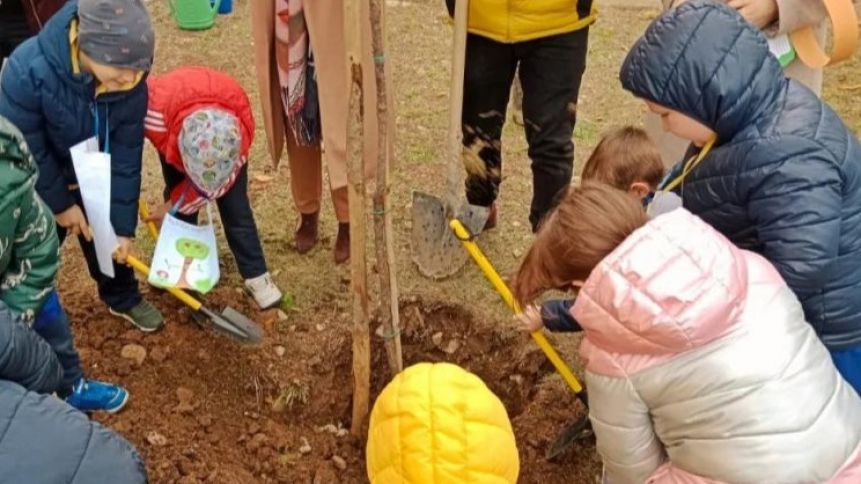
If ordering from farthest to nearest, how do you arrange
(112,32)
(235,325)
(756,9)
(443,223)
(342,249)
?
(342,249) → (443,223) → (235,325) → (756,9) → (112,32)

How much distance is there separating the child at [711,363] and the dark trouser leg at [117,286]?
6.19 ft

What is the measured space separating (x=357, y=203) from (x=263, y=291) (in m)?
1.22

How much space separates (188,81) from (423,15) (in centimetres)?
343

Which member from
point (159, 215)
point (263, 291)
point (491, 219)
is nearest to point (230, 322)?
point (263, 291)

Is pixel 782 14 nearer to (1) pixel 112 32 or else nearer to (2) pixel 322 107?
(2) pixel 322 107

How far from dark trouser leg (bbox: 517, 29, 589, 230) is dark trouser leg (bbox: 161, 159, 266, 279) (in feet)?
3.51

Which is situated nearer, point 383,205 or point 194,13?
point 383,205

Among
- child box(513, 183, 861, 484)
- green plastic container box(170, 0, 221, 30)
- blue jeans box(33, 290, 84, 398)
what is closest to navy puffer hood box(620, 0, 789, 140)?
child box(513, 183, 861, 484)

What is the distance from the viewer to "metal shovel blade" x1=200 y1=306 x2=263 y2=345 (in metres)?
3.33

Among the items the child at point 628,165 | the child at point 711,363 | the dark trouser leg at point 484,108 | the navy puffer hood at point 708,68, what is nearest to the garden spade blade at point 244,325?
the dark trouser leg at point 484,108

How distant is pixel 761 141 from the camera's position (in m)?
2.22

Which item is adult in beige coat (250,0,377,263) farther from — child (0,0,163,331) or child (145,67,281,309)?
child (0,0,163,331)

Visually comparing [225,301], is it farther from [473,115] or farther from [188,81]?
[473,115]

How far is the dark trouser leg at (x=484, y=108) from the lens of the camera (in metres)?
3.48
